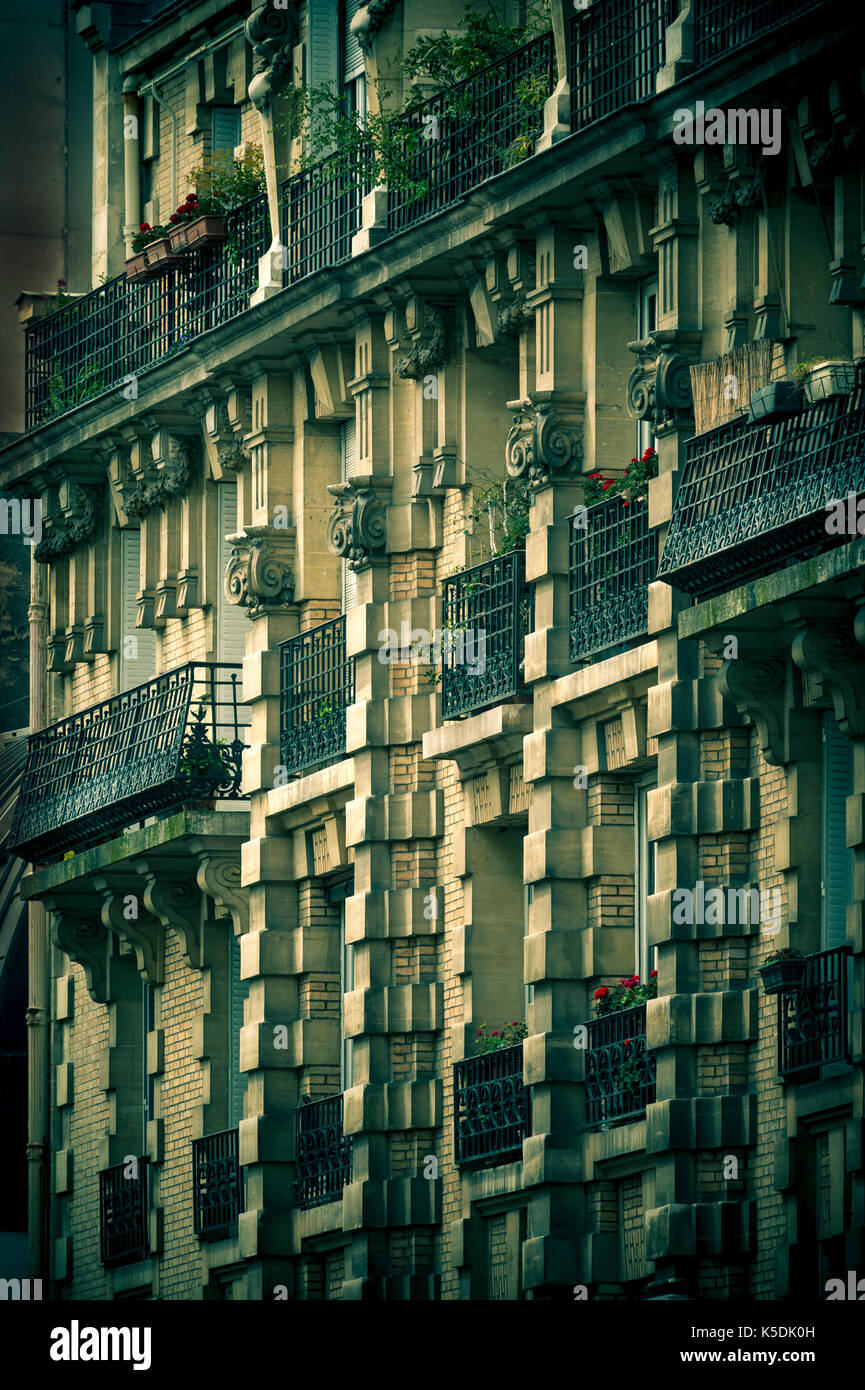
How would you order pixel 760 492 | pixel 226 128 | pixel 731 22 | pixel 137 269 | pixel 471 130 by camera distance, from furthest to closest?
pixel 226 128, pixel 137 269, pixel 471 130, pixel 731 22, pixel 760 492

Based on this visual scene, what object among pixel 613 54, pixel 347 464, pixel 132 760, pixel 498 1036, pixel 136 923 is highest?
pixel 613 54

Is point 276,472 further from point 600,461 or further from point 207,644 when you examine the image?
point 600,461

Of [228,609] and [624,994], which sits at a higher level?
[228,609]

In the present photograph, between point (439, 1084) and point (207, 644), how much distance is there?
696cm

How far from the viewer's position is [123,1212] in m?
51.8

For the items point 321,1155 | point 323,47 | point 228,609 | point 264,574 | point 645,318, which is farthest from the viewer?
point 228,609

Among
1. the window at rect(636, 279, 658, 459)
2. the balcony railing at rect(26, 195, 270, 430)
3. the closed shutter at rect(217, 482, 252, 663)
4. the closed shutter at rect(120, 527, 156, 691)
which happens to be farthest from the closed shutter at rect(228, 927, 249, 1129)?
the window at rect(636, 279, 658, 459)

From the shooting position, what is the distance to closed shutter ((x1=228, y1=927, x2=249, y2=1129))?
50250mm

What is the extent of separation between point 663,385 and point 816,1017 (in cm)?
532

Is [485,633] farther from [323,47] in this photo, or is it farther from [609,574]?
[323,47]

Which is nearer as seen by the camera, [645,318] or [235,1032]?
[645,318]

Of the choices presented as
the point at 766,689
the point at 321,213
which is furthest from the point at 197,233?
the point at 766,689

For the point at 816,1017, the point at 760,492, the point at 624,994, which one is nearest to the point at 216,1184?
the point at 624,994
